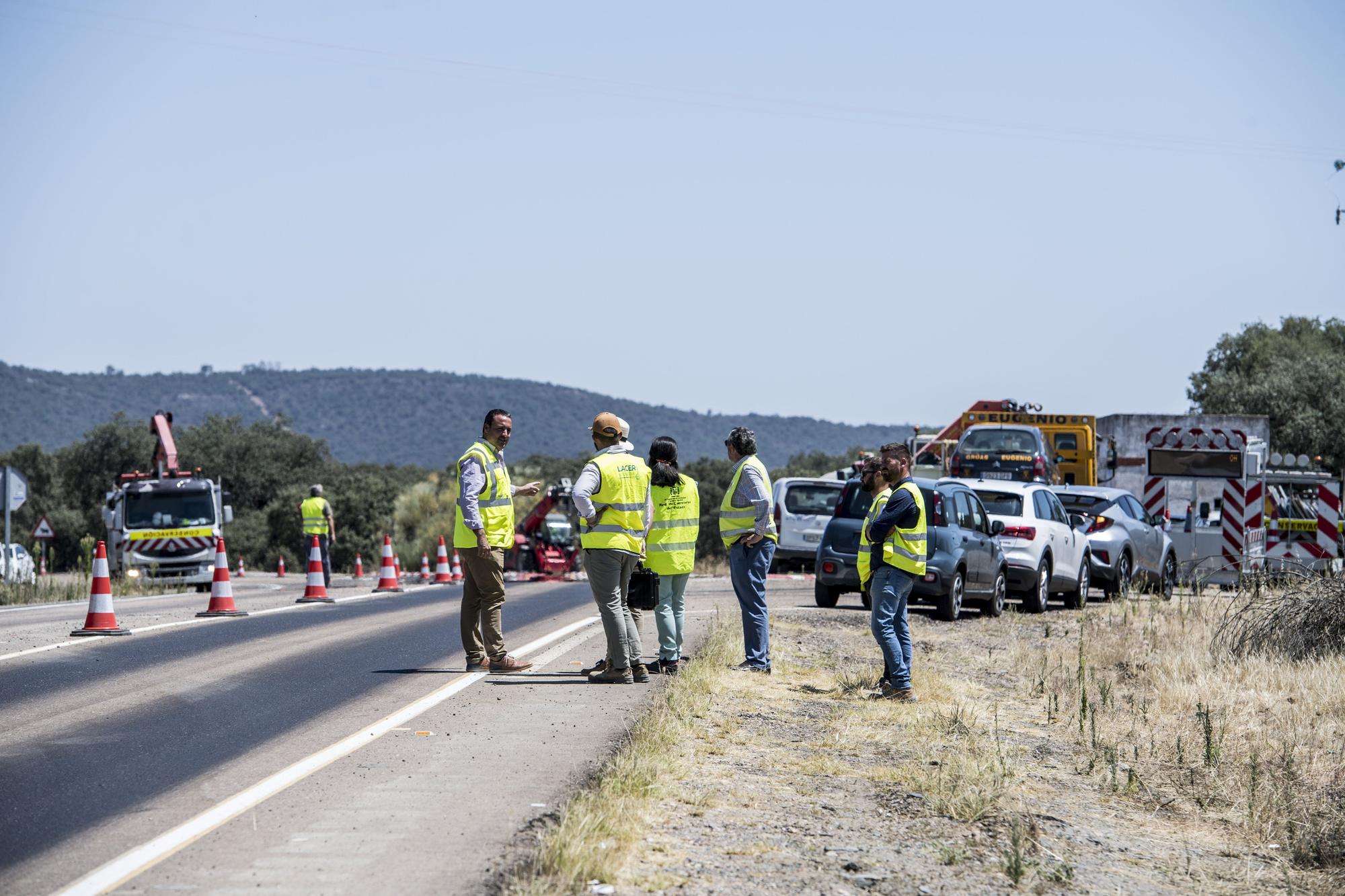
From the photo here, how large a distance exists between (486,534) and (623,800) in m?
5.06

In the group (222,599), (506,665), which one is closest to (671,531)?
(506,665)

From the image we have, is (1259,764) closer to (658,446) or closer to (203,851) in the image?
(658,446)

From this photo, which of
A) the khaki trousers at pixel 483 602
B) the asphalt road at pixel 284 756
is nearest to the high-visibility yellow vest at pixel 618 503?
the khaki trousers at pixel 483 602

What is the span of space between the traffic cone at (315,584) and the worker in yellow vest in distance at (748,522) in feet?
35.7

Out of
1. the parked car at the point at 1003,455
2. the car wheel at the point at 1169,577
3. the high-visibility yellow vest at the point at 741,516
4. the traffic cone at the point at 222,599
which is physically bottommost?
the car wheel at the point at 1169,577

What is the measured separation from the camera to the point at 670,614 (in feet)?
39.4

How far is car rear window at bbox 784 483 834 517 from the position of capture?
27.9 metres

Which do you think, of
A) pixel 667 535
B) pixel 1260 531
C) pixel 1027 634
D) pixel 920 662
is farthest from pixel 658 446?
pixel 1260 531

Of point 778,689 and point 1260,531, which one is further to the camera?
point 1260,531

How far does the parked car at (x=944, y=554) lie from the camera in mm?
17797

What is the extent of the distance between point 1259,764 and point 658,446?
481 centimetres

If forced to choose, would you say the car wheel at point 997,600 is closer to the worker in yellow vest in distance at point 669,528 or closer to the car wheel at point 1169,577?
the car wheel at point 1169,577

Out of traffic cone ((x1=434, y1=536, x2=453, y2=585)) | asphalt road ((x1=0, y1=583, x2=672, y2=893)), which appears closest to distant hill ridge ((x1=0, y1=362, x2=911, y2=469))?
traffic cone ((x1=434, y1=536, x2=453, y2=585))

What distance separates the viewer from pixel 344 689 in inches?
436
